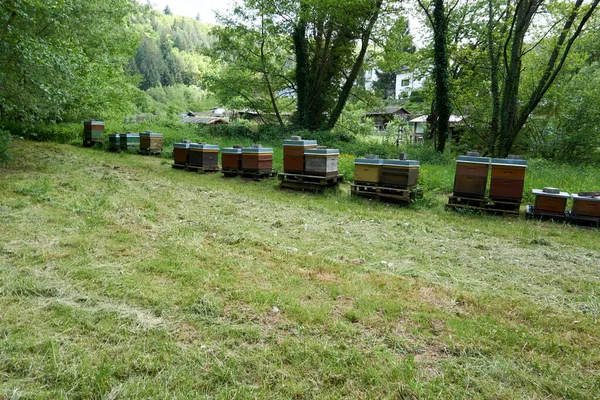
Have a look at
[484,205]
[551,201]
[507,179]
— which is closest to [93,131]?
[484,205]

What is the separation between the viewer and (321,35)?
62.4 feet

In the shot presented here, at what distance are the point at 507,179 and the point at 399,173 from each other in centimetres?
201

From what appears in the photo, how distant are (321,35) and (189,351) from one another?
19.5m

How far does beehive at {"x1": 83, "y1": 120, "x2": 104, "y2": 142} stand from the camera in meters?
14.6

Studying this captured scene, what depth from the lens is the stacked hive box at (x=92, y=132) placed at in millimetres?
14633

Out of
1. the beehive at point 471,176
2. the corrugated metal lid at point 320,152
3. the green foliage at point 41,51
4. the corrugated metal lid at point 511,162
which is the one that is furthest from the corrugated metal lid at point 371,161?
the green foliage at point 41,51

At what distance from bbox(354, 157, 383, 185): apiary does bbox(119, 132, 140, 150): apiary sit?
9.73 metres

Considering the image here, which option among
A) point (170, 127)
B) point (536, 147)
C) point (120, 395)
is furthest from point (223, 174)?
point (536, 147)

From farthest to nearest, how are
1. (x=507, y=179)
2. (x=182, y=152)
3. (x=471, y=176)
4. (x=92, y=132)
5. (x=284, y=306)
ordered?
(x=92, y=132) → (x=182, y=152) → (x=471, y=176) → (x=507, y=179) → (x=284, y=306)

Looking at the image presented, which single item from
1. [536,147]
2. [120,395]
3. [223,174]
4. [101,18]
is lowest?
[120,395]

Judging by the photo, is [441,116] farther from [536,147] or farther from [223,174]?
[223,174]

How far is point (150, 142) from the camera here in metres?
12.9

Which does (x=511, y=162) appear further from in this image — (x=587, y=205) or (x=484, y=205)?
(x=587, y=205)

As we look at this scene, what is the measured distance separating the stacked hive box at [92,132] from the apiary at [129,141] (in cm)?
199
